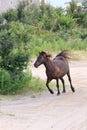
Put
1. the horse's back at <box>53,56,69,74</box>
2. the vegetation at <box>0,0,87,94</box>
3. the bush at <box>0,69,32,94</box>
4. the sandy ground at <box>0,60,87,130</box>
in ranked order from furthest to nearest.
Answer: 1. the vegetation at <box>0,0,87,94</box>
2. the horse's back at <box>53,56,69,74</box>
3. the bush at <box>0,69,32,94</box>
4. the sandy ground at <box>0,60,87,130</box>

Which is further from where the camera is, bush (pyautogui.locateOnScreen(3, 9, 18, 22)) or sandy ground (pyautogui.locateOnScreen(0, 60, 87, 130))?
bush (pyautogui.locateOnScreen(3, 9, 18, 22))

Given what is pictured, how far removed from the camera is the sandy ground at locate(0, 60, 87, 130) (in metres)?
9.18

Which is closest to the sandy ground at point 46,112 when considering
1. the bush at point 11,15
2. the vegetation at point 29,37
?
the vegetation at point 29,37

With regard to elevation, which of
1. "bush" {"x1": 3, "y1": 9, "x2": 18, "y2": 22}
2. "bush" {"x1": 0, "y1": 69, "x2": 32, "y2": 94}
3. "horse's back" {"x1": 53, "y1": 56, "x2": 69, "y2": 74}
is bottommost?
"bush" {"x1": 3, "y1": 9, "x2": 18, "y2": 22}

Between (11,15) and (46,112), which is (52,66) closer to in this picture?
(46,112)

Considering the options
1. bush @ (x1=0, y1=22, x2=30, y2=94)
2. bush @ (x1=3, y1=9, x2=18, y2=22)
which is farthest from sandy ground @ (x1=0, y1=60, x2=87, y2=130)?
bush @ (x1=3, y1=9, x2=18, y2=22)

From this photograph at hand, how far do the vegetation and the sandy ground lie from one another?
2.55 feet

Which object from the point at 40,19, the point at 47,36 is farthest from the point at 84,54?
the point at 40,19

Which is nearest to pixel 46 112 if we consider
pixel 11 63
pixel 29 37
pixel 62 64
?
pixel 62 64

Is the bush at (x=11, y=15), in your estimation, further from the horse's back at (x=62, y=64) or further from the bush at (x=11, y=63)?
the horse's back at (x=62, y=64)

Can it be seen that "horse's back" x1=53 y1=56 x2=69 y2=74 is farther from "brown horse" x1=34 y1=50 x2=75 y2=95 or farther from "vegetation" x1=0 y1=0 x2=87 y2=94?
"vegetation" x1=0 y1=0 x2=87 y2=94

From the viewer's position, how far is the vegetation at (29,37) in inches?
524

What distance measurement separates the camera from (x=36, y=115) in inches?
398

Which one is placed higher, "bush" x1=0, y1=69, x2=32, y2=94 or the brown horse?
the brown horse
